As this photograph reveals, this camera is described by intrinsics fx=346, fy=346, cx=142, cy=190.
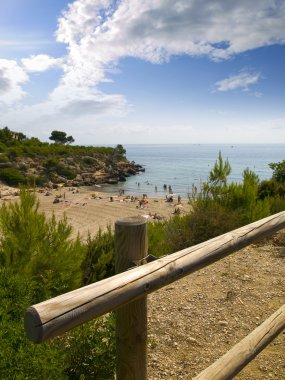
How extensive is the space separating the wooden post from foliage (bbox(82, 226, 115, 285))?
4.92m

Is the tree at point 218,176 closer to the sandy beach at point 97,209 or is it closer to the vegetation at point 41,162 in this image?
the sandy beach at point 97,209

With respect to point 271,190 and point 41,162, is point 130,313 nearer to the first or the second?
point 271,190

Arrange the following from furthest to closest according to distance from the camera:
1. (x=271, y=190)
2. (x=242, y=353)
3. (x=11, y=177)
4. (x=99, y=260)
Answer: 1. (x=11, y=177)
2. (x=271, y=190)
3. (x=99, y=260)
4. (x=242, y=353)

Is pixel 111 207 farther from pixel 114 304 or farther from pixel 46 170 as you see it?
pixel 114 304

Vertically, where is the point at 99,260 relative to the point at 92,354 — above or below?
below

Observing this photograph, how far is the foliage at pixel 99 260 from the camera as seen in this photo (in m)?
6.82

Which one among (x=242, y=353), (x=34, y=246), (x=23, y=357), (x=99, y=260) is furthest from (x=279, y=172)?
(x=23, y=357)

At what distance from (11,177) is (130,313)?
43.8 meters

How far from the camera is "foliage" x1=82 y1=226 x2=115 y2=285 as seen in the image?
22.4ft

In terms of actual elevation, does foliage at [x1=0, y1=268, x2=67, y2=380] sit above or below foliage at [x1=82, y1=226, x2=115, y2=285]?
above

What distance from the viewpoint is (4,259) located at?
17.5 feet

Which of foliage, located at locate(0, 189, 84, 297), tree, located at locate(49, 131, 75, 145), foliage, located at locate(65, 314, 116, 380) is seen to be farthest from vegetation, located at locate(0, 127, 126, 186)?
foliage, located at locate(65, 314, 116, 380)

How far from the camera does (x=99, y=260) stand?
6.93 m

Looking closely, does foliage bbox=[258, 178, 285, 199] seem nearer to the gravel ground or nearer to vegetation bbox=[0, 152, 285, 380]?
vegetation bbox=[0, 152, 285, 380]
